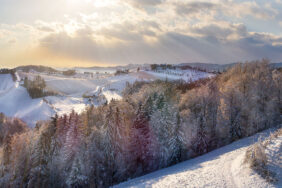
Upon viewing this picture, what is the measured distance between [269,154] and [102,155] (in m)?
23.1

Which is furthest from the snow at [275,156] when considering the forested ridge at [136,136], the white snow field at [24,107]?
the white snow field at [24,107]

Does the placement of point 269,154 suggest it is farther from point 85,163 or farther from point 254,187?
point 85,163

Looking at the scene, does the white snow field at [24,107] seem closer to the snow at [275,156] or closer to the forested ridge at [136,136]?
the forested ridge at [136,136]

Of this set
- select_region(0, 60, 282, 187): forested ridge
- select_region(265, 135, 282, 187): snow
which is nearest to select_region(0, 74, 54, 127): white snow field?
select_region(0, 60, 282, 187): forested ridge

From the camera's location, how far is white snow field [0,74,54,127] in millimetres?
114781

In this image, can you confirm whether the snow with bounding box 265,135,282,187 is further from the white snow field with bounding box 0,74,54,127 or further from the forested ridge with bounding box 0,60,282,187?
the white snow field with bounding box 0,74,54,127

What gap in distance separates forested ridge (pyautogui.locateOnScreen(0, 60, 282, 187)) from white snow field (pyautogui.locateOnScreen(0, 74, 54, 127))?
80.6m

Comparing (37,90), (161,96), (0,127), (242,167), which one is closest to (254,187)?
(242,167)

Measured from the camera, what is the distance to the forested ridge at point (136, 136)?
31.1 m

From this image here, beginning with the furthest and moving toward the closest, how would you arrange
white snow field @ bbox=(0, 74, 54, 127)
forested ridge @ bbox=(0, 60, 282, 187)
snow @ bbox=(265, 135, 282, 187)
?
white snow field @ bbox=(0, 74, 54, 127), forested ridge @ bbox=(0, 60, 282, 187), snow @ bbox=(265, 135, 282, 187)

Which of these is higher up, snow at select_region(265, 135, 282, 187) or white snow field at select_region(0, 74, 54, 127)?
snow at select_region(265, 135, 282, 187)

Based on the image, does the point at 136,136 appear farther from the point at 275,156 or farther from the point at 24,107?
the point at 24,107

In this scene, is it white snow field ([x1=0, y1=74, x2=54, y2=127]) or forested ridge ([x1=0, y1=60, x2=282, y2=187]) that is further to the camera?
white snow field ([x1=0, y1=74, x2=54, y2=127])

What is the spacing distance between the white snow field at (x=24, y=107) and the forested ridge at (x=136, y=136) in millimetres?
80578
